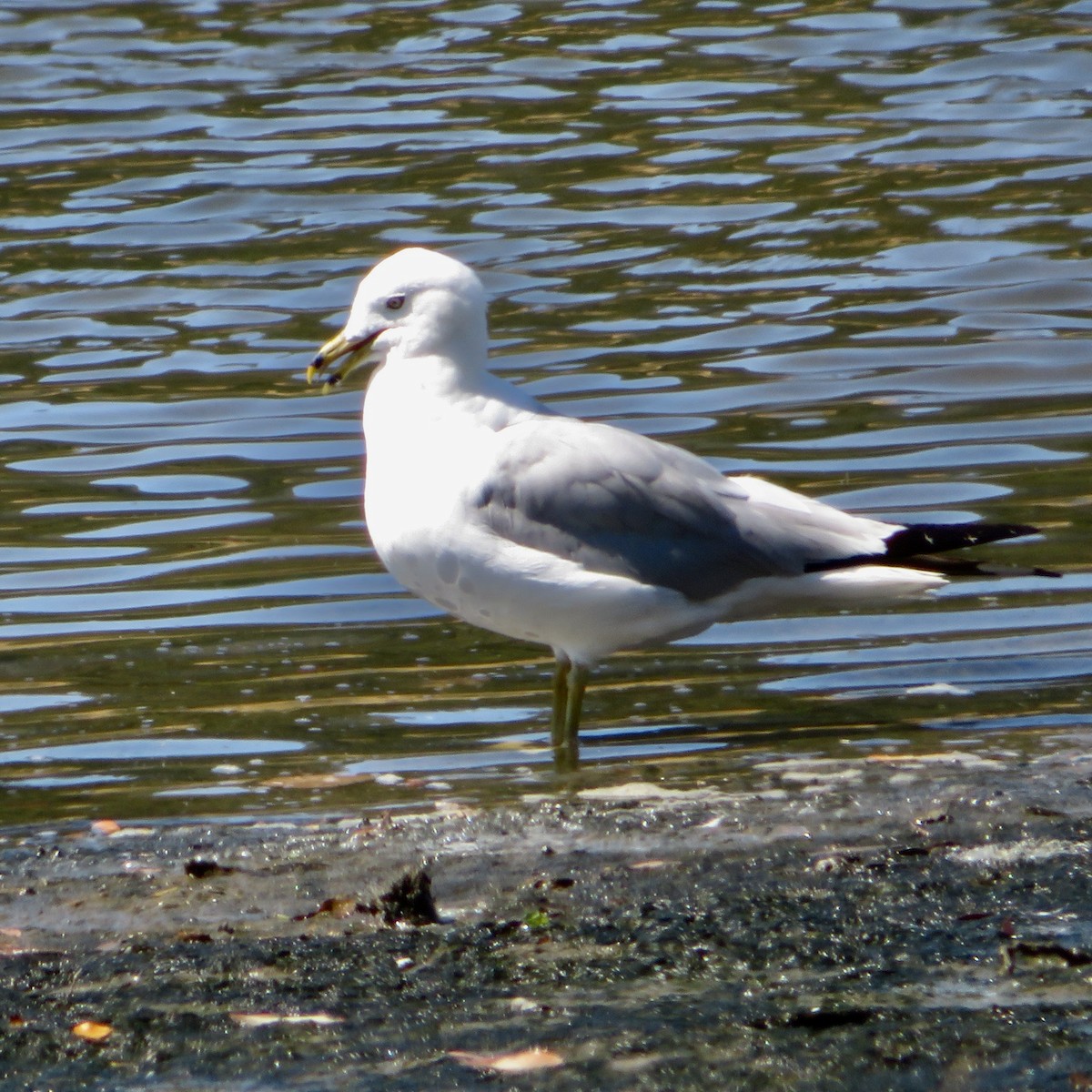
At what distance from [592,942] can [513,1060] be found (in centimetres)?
63

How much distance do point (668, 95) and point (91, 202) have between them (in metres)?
4.27

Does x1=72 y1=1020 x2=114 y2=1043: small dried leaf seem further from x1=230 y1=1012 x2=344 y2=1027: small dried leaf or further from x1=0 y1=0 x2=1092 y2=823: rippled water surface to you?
x1=0 y1=0 x2=1092 y2=823: rippled water surface

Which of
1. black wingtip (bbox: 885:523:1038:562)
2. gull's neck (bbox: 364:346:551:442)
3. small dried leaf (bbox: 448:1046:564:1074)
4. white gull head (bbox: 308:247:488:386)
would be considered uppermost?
white gull head (bbox: 308:247:488:386)

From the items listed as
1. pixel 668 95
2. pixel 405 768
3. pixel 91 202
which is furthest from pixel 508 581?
pixel 668 95

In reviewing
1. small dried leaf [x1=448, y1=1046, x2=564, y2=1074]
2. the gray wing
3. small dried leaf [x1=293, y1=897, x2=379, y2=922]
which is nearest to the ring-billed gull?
the gray wing

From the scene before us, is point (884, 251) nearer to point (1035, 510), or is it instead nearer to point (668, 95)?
point (668, 95)

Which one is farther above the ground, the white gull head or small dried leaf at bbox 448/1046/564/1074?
the white gull head

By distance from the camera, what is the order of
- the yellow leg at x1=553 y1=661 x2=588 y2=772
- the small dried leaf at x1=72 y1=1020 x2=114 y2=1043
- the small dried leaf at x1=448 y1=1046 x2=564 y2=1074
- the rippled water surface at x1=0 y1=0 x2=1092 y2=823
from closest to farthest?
the small dried leaf at x1=448 y1=1046 x2=564 y2=1074, the small dried leaf at x1=72 y1=1020 x2=114 y2=1043, the yellow leg at x1=553 y1=661 x2=588 y2=772, the rippled water surface at x1=0 y1=0 x2=1092 y2=823

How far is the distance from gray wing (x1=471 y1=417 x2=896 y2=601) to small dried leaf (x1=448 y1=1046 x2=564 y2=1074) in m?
2.48

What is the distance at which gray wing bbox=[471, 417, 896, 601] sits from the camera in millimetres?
5762

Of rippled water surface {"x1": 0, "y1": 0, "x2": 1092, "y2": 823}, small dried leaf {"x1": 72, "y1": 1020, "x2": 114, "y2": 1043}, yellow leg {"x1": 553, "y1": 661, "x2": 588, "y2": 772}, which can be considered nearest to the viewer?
small dried leaf {"x1": 72, "y1": 1020, "x2": 114, "y2": 1043}

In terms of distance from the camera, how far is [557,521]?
19.0 feet

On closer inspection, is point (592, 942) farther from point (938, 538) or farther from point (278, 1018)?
point (938, 538)

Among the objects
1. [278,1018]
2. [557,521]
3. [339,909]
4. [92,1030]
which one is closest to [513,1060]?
[278,1018]
